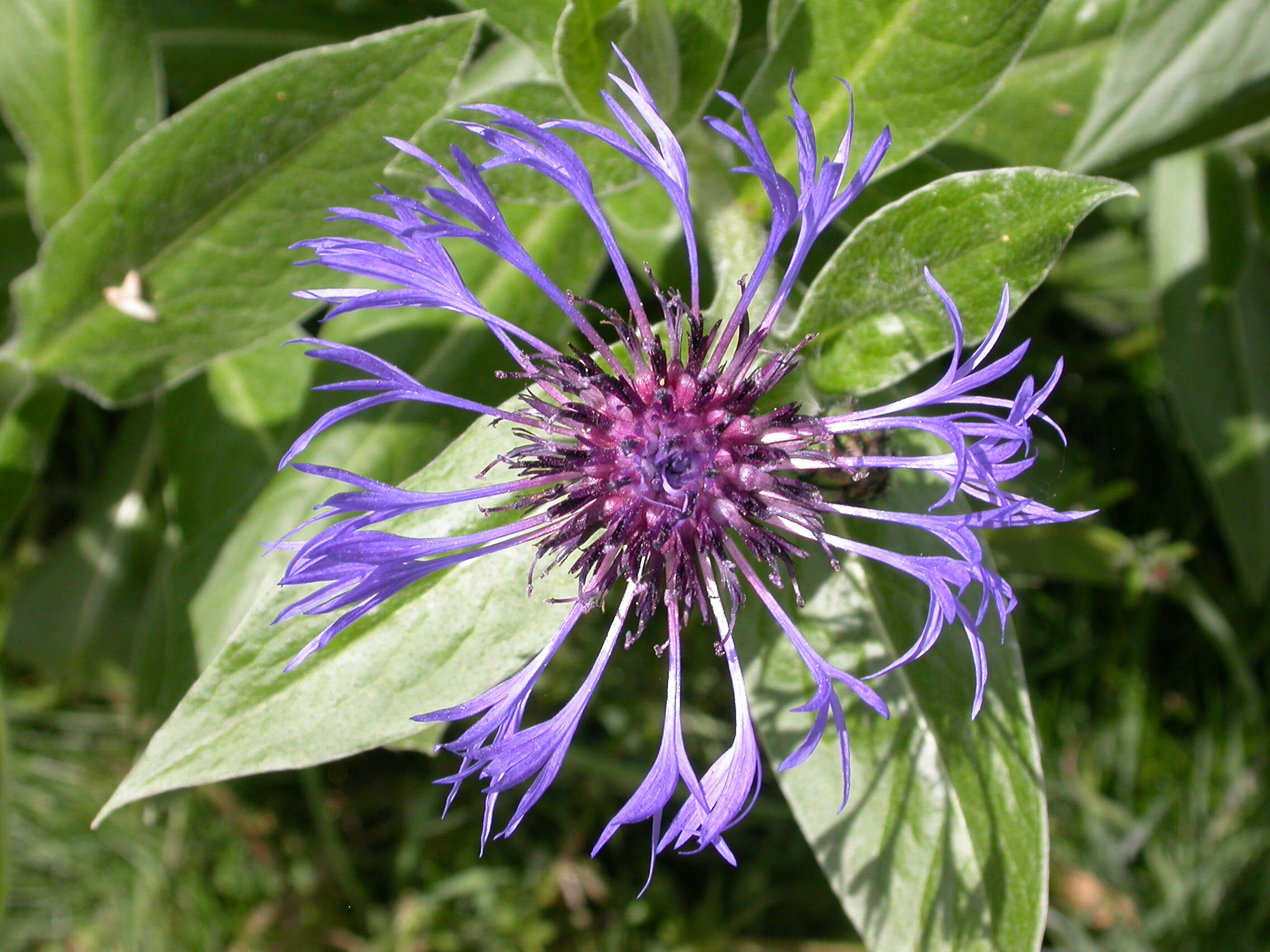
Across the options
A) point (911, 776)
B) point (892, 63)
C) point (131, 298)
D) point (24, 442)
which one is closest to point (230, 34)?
point (131, 298)

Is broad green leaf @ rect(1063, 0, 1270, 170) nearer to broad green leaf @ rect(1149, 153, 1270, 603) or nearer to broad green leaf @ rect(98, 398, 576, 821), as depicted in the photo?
broad green leaf @ rect(1149, 153, 1270, 603)

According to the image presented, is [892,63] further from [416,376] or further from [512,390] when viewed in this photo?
[416,376]

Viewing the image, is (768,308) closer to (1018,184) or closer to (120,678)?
(1018,184)

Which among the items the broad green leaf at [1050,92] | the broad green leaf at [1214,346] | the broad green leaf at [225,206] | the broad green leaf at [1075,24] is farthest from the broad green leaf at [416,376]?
the broad green leaf at [1214,346]

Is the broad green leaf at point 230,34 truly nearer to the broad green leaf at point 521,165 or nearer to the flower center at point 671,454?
the broad green leaf at point 521,165

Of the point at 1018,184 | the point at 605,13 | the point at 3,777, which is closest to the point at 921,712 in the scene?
the point at 1018,184

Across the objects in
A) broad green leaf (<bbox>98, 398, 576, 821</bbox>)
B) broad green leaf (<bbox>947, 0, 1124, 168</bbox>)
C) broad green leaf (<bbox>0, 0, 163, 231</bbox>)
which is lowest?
broad green leaf (<bbox>98, 398, 576, 821</bbox>)

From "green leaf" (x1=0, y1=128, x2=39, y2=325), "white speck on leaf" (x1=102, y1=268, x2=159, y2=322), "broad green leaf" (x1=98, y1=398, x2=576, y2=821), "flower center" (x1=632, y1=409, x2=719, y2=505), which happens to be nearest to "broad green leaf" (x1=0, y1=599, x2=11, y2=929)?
"broad green leaf" (x1=98, y1=398, x2=576, y2=821)
